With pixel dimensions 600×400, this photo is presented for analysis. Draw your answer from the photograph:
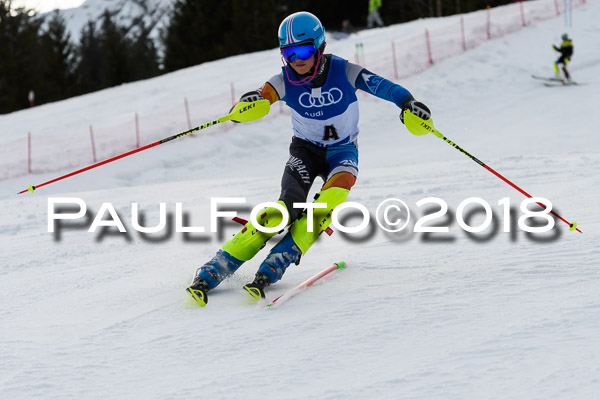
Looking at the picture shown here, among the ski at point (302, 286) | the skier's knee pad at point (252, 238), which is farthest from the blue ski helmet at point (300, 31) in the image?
the ski at point (302, 286)

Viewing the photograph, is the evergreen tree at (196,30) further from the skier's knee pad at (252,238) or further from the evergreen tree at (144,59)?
the skier's knee pad at (252,238)

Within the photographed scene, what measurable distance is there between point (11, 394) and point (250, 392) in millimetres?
932

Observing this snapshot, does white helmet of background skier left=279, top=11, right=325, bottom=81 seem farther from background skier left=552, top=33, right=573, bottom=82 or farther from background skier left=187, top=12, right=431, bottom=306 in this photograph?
background skier left=552, top=33, right=573, bottom=82

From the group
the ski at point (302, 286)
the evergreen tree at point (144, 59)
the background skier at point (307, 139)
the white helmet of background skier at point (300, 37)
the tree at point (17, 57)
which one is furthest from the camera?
the evergreen tree at point (144, 59)

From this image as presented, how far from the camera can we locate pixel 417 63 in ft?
57.6

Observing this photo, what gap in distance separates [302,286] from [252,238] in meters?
0.41

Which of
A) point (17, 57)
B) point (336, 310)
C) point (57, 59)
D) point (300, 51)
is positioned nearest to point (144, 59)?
point (57, 59)

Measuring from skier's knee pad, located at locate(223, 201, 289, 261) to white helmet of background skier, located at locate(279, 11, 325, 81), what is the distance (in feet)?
3.14

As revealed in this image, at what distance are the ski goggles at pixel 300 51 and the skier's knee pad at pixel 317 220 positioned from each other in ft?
2.69

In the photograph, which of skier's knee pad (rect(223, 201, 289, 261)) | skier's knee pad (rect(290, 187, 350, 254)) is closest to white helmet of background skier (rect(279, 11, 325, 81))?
skier's knee pad (rect(290, 187, 350, 254))

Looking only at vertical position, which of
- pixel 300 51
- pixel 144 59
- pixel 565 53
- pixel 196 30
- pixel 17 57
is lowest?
pixel 300 51

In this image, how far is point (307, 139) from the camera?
13.5ft

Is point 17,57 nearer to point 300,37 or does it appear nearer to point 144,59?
point 144,59

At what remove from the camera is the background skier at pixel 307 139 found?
3.59 metres
